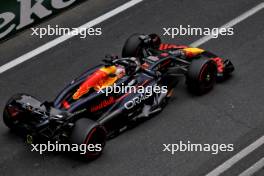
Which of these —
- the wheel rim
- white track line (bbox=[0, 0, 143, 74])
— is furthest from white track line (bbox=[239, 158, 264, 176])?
white track line (bbox=[0, 0, 143, 74])

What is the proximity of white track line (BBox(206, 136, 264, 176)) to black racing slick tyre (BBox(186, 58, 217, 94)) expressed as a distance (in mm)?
1627

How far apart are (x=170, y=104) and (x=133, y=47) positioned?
1418mm

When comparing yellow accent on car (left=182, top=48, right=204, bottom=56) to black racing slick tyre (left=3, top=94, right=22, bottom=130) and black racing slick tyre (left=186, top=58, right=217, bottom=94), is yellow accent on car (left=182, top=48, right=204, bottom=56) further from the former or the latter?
black racing slick tyre (left=3, top=94, right=22, bottom=130)

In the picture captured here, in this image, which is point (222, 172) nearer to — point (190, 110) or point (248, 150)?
point (248, 150)

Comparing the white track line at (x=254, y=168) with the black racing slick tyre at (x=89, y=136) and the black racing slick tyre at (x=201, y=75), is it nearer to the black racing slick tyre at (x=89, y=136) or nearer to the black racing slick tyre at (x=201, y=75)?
the black racing slick tyre at (x=201, y=75)

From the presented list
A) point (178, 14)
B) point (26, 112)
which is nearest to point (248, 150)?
point (26, 112)

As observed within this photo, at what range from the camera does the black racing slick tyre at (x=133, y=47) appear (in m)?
16.0

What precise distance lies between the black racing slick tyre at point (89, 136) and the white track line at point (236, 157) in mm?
1902

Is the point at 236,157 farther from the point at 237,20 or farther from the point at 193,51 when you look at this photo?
the point at 237,20

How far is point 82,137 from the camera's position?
44.2 ft

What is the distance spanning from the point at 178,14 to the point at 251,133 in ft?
15.1

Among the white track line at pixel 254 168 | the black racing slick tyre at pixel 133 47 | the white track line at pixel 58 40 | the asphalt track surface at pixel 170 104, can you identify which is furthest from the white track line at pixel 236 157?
the white track line at pixel 58 40

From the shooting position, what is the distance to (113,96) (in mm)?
14461

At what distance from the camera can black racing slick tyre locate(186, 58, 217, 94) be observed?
599 inches
